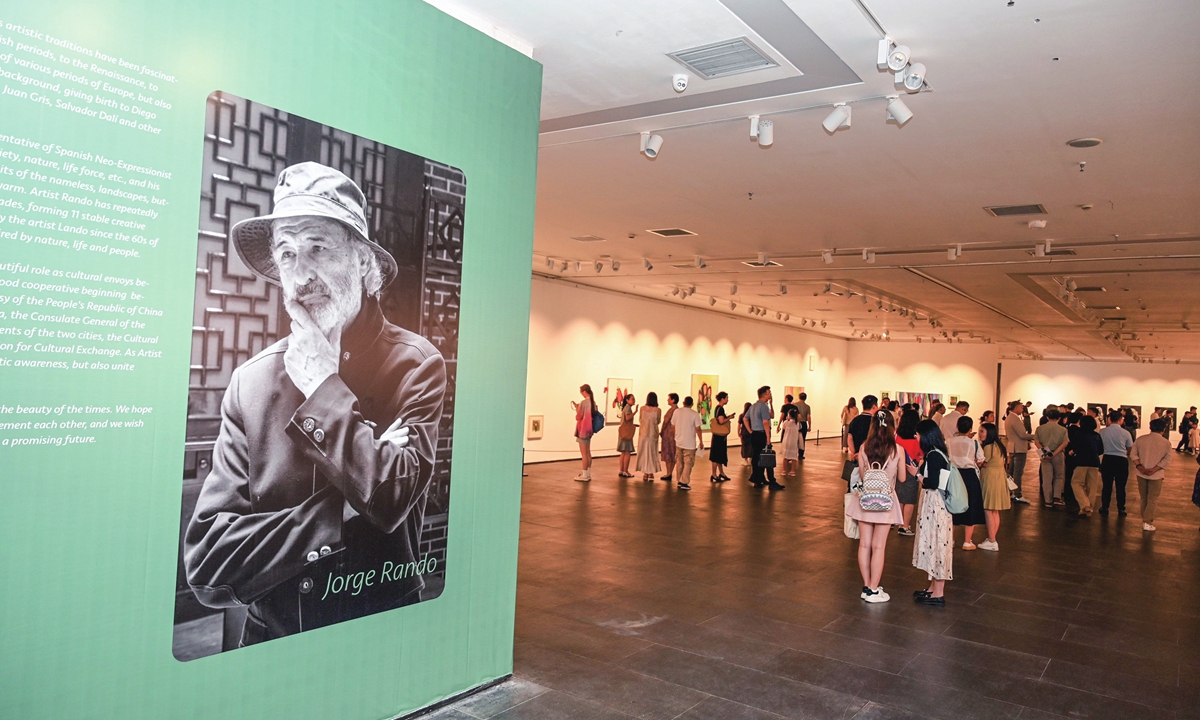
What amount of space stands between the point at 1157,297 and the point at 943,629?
Answer: 1236 centimetres

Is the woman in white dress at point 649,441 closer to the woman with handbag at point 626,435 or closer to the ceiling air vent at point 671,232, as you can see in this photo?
the woman with handbag at point 626,435

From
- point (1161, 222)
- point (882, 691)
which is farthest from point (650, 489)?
point (882, 691)

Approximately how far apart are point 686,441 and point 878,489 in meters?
7.53

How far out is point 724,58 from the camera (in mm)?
5301

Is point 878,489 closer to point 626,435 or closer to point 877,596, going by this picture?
point 877,596

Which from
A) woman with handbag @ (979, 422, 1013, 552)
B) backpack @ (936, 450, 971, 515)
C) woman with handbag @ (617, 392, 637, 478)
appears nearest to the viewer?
backpack @ (936, 450, 971, 515)

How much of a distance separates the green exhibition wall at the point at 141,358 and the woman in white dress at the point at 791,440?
531 inches

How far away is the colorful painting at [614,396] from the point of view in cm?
1825

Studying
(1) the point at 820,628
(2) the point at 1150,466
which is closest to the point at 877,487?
(1) the point at 820,628

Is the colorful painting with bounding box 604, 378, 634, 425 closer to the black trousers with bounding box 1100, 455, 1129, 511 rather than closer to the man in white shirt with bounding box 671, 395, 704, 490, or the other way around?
the man in white shirt with bounding box 671, 395, 704, 490

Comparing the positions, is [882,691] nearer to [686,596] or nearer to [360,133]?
[686,596]

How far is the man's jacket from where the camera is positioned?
11.0 ft

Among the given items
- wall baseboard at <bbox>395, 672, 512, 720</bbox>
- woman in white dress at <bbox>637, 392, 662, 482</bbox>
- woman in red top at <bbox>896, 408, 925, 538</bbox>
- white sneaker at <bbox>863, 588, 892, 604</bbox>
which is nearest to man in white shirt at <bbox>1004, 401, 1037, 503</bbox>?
woman in red top at <bbox>896, 408, 925, 538</bbox>

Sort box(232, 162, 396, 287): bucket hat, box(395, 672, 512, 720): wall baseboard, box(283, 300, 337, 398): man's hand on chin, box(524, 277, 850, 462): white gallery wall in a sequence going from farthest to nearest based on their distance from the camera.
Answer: box(524, 277, 850, 462): white gallery wall, box(395, 672, 512, 720): wall baseboard, box(283, 300, 337, 398): man's hand on chin, box(232, 162, 396, 287): bucket hat
